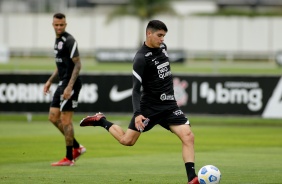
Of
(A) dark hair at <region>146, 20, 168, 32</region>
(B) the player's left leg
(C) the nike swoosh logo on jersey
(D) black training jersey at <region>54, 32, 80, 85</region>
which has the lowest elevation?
(C) the nike swoosh logo on jersey

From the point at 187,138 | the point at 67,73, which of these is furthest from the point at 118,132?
the point at 67,73

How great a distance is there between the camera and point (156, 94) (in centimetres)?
1214

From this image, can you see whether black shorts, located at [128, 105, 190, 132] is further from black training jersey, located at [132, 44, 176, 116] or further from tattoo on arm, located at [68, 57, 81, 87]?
tattoo on arm, located at [68, 57, 81, 87]

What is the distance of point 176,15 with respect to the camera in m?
75.6

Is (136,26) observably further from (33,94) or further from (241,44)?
(33,94)

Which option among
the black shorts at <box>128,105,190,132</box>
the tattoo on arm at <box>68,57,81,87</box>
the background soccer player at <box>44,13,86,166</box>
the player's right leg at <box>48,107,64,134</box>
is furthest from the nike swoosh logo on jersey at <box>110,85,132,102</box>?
the black shorts at <box>128,105,190,132</box>

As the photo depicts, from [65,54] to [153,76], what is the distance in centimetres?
347

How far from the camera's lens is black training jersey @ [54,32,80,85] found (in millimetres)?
15078

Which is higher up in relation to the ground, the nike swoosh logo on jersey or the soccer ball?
the soccer ball

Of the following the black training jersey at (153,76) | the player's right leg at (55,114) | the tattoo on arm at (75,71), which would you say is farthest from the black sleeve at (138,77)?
the player's right leg at (55,114)

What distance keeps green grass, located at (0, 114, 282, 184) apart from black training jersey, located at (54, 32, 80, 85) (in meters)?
1.69

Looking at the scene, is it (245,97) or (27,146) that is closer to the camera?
(27,146)

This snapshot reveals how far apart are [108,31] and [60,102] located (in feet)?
200

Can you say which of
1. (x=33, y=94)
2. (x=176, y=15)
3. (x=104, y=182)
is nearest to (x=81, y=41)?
(x=176, y=15)
